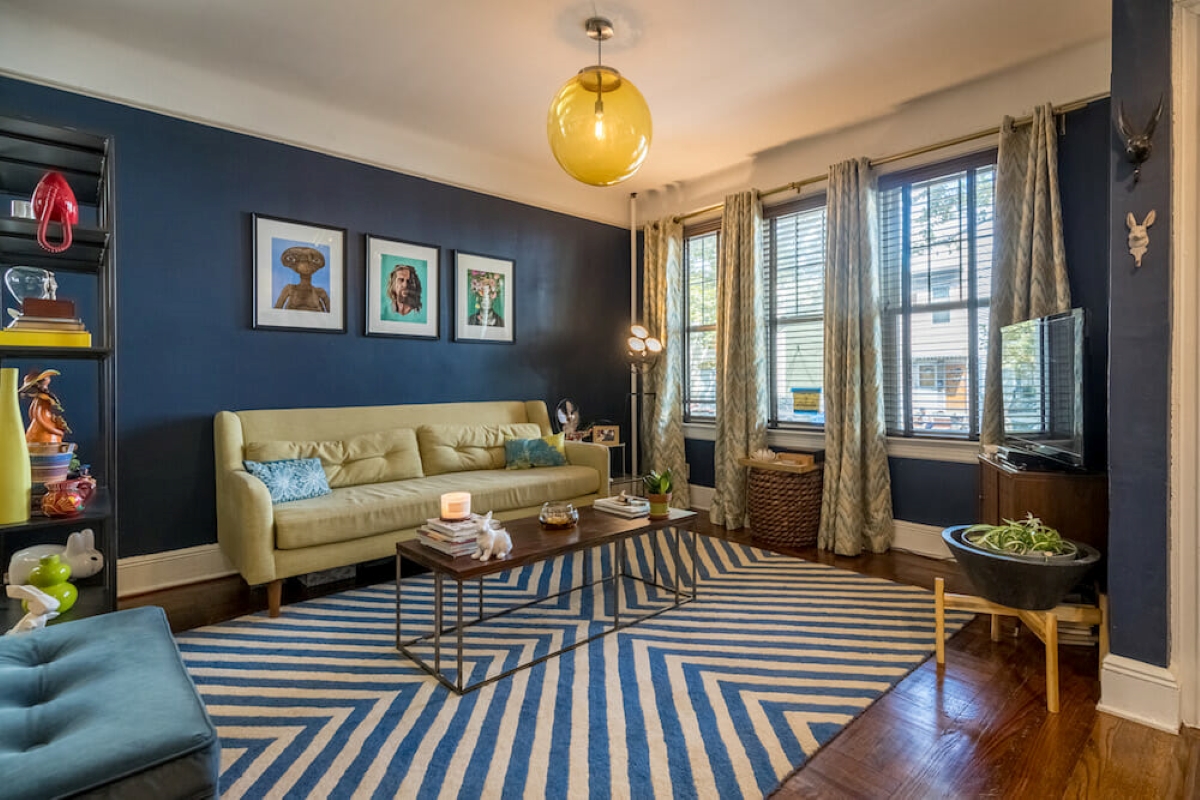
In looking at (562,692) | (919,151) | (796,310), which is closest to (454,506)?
(562,692)

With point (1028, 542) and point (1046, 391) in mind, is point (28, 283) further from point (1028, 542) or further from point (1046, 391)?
point (1046, 391)

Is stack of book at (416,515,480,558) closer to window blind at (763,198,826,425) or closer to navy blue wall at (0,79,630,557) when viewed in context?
navy blue wall at (0,79,630,557)

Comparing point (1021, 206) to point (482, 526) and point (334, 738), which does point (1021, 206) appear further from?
point (334, 738)

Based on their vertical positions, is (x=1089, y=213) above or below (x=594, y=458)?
above

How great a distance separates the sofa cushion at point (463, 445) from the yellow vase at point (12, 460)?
2.32 meters

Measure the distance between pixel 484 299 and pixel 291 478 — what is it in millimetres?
1958

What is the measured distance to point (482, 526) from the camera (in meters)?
2.21

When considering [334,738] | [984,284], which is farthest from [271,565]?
[984,284]

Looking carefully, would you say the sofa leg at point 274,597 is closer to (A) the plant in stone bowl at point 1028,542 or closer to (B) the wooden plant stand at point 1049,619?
(B) the wooden plant stand at point 1049,619

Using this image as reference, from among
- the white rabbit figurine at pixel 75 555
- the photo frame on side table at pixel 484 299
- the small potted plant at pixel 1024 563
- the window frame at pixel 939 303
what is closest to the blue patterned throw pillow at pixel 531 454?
the photo frame on side table at pixel 484 299

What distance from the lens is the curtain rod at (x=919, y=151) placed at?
308cm

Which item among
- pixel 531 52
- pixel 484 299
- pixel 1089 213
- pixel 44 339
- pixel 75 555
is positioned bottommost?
pixel 75 555

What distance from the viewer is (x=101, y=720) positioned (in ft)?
3.55

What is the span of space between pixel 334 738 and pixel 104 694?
79 cm
